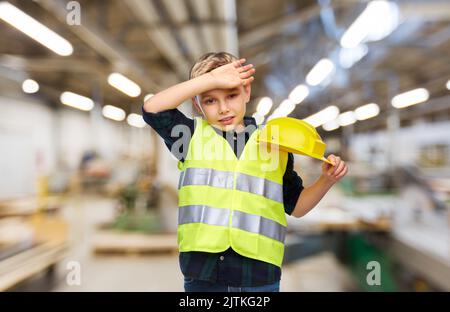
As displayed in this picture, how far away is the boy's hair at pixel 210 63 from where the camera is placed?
638 mm

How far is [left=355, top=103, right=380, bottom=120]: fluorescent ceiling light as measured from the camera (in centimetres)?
169

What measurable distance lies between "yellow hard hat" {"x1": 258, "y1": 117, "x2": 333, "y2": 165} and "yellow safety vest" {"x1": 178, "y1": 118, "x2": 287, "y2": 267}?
0.13 feet

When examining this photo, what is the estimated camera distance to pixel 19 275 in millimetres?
1462

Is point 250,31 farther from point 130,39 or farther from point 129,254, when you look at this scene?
point 129,254

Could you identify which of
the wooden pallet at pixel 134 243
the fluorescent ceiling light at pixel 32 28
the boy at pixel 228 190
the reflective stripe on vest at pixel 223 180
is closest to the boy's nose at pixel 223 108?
the boy at pixel 228 190

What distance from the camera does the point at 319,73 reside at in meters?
1.41

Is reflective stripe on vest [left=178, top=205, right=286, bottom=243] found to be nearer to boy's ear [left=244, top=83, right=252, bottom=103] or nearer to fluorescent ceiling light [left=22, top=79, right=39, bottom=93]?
boy's ear [left=244, top=83, right=252, bottom=103]

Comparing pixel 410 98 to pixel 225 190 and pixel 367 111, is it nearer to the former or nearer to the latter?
pixel 367 111

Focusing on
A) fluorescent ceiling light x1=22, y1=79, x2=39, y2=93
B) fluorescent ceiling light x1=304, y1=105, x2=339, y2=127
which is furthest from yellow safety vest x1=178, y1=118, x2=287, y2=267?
fluorescent ceiling light x1=22, y1=79, x2=39, y2=93

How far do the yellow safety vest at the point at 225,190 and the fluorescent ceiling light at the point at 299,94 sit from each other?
45cm

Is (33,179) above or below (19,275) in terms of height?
above

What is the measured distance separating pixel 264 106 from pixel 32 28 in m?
1.40
